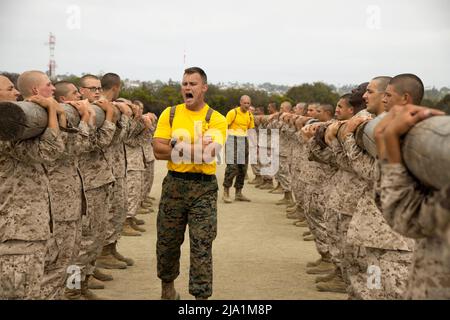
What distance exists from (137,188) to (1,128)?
22.7 feet

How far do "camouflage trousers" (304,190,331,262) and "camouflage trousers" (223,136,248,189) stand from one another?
21.0 ft

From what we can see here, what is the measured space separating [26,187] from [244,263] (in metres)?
4.57

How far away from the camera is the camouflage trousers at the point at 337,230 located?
597 centimetres

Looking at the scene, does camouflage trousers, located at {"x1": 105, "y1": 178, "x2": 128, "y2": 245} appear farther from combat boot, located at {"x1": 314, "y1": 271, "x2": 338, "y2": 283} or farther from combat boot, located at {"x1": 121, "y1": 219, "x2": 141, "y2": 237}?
combat boot, located at {"x1": 314, "y1": 271, "x2": 338, "y2": 283}

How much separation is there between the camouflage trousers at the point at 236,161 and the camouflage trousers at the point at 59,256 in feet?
30.4

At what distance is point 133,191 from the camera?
10984 millimetres

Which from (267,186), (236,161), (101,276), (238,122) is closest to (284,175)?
(236,161)

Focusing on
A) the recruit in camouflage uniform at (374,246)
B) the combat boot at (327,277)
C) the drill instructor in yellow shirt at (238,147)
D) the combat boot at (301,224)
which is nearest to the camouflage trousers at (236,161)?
the drill instructor in yellow shirt at (238,147)

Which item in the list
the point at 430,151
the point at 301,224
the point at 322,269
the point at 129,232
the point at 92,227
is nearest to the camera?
the point at 430,151

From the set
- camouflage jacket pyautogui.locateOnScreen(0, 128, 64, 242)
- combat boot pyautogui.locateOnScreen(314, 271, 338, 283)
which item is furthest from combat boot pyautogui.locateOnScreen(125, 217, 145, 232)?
camouflage jacket pyautogui.locateOnScreen(0, 128, 64, 242)

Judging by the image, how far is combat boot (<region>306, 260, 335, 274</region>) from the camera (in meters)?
8.38

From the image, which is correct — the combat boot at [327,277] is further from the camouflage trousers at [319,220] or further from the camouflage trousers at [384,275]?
the camouflage trousers at [384,275]

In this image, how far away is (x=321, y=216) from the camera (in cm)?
849

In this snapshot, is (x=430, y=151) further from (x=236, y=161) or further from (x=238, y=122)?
(x=238, y=122)
